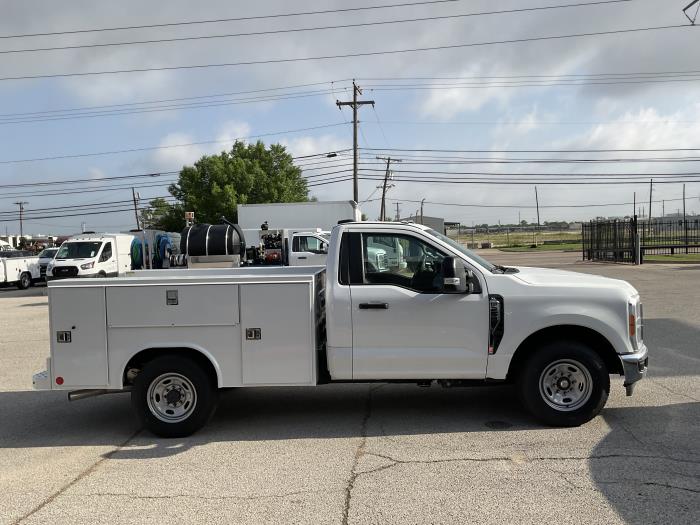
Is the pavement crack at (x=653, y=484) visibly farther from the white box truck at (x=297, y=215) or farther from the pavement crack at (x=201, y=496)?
the white box truck at (x=297, y=215)

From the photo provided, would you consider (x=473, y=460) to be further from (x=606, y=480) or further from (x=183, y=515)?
(x=183, y=515)

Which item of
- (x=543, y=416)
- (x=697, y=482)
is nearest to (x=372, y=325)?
(x=543, y=416)

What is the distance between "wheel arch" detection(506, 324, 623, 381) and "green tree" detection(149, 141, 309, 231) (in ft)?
141

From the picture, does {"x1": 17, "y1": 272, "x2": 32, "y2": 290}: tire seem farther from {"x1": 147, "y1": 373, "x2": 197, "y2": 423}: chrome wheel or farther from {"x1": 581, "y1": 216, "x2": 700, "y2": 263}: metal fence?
{"x1": 581, "y1": 216, "x2": 700, "y2": 263}: metal fence

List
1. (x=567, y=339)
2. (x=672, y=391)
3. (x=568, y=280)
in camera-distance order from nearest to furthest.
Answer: (x=567, y=339) < (x=568, y=280) < (x=672, y=391)

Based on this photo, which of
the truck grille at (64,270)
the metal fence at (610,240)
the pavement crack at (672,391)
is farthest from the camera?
the metal fence at (610,240)

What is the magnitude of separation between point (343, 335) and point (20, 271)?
2807 cm

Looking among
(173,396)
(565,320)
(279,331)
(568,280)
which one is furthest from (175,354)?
(568,280)

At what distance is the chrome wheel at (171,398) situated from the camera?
19.2 feet

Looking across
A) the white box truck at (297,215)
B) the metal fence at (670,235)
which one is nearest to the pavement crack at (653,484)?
the white box truck at (297,215)

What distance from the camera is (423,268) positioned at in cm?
600

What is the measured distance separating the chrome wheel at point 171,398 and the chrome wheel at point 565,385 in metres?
3.41

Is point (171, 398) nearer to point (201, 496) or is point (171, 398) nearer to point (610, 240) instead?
point (201, 496)

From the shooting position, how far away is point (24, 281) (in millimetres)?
29297
